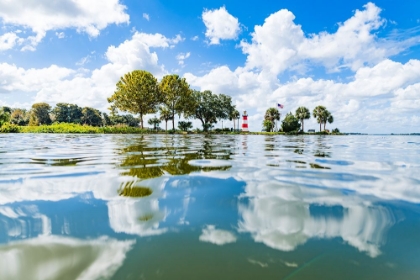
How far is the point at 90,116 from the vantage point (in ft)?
295

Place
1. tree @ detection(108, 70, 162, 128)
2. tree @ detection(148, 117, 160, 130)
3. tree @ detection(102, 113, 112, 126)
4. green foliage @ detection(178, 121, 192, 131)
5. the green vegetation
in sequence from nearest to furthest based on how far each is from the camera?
the green vegetation → tree @ detection(108, 70, 162, 128) → green foliage @ detection(178, 121, 192, 131) → tree @ detection(148, 117, 160, 130) → tree @ detection(102, 113, 112, 126)

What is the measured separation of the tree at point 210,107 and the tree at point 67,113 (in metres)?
51.1

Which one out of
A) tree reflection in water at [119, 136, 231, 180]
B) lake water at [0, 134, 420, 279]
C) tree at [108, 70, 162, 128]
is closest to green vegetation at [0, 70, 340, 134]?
tree at [108, 70, 162, 128]

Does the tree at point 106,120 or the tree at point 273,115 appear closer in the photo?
the tree at point 273,115

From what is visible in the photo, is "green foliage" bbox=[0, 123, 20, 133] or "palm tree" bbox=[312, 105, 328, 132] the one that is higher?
"palm tree" bbox=[312, 105, 328, 132]

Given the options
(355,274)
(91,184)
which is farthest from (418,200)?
(91,184)

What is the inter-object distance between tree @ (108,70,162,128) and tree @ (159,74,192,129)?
75.7 inches

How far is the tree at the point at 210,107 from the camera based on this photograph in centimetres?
6084

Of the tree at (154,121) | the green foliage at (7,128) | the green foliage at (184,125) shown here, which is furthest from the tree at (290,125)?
the green foliage at (7,128)

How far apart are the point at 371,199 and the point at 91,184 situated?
2728mm

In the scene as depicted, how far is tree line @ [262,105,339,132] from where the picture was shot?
67.6 meters

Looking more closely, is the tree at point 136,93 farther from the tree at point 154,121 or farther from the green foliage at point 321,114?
the green foliage at point 321,114

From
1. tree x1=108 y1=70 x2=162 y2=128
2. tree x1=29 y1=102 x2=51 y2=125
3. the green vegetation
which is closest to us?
the green vegetation

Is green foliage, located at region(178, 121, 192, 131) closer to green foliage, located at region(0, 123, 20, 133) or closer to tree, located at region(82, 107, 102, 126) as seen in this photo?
green foliage, located at region(0, 123, 20, 133)
